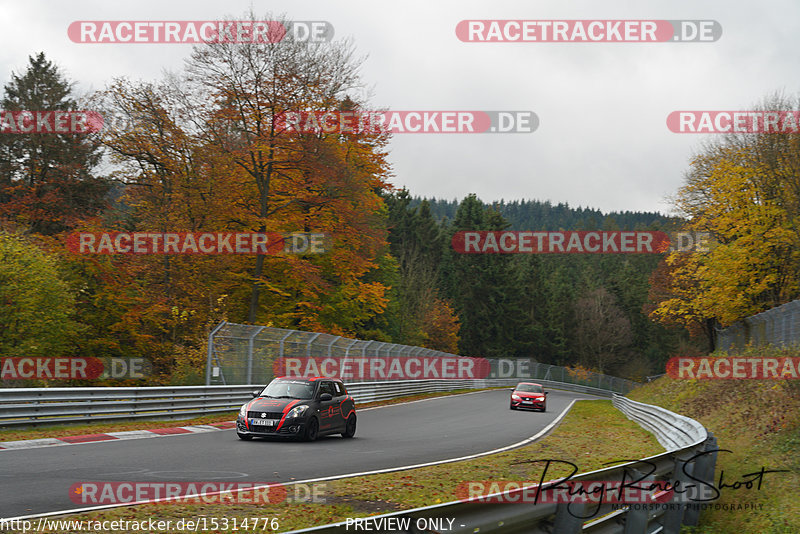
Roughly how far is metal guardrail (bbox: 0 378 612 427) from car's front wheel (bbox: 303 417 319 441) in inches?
190

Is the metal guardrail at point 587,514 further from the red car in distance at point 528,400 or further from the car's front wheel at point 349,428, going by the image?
the red car in distance at point 528,400

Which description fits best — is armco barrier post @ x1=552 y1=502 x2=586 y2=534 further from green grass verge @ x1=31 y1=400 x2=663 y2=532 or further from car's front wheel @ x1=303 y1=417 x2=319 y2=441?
car's front wheel @ x1=303 y1=417 x2=319 y2=441

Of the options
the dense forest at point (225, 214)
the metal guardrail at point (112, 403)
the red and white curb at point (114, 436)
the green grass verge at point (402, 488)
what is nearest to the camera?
the green grass verge at point (402, 488)

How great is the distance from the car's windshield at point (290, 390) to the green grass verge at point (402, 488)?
4.67 m

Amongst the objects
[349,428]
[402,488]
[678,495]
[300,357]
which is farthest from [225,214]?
[678,495]

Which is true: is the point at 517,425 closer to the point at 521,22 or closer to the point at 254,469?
the point at 521,22

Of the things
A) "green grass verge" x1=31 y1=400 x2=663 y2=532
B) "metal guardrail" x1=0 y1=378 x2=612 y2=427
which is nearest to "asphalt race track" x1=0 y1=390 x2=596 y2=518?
"green grass verge" x1=31 y1=400 x2=663 y2=532

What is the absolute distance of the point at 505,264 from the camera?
98.8 meters

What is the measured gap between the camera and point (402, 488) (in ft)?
32.9

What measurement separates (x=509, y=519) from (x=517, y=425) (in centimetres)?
2032

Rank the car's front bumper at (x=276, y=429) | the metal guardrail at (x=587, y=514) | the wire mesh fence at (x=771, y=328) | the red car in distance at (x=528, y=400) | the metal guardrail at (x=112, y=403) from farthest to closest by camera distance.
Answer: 1. the red car in distance at (x=528, y=400)
2. the wire mesh fence at (x=771, y=328)
3. the car's front bumper at (x=276, y=429)
4. the metal guardrail at (x=112, y=403)
5. the metal guardrail at (x=587, y=514)

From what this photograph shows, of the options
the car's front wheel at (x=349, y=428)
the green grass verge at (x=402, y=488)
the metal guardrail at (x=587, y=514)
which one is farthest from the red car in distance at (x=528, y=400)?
the metal guardrail at (x=587, y=514)

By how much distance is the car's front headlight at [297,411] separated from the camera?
1617 centimetres

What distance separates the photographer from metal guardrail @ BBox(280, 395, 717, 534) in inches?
153
